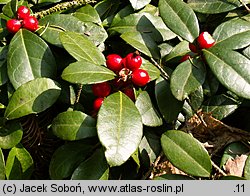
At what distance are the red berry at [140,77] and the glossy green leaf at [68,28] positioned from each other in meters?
0.29

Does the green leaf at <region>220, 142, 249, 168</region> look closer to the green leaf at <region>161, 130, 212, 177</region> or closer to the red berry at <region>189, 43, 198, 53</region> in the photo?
the green leaf at <region>161, 130, 212, 177</region>

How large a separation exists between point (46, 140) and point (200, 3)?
2.56 feet

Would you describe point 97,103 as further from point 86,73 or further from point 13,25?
point 13,25

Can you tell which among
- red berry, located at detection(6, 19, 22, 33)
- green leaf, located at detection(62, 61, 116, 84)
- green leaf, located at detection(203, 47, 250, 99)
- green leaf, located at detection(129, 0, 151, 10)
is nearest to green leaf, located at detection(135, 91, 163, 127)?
green leaf, located at detection(62, 61, 116, 84)

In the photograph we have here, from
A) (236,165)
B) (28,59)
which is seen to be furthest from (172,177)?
(28,59)

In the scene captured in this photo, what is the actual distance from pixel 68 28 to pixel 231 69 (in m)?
0.64

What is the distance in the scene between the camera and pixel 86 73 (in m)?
1.61

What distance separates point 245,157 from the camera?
1.71 meters

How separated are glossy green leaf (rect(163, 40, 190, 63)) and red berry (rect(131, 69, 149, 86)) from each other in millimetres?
213

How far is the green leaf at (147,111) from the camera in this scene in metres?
1.67

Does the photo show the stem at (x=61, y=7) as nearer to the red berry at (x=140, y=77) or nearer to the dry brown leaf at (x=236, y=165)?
the red berry at (x=140, y=77)

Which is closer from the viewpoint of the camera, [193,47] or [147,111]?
[147,111]

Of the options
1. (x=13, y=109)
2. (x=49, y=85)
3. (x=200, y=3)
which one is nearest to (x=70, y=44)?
(x=49, y=85)

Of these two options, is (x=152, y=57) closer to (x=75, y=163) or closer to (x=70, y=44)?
(x=70, y=44)
